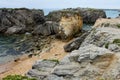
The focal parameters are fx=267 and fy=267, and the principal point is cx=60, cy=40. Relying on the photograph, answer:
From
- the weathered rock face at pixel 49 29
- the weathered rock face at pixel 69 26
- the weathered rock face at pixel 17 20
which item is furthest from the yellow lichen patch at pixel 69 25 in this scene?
A: the weathered rock face at pixel 17 20

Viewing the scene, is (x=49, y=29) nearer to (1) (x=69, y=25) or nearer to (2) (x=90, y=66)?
(1) (x=69, y=25)

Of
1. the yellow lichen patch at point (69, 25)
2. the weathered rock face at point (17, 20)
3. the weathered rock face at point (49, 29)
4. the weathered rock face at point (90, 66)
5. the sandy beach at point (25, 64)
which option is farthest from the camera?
the weathered rock face at point (17, 20)

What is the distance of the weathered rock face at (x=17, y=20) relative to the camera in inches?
3007

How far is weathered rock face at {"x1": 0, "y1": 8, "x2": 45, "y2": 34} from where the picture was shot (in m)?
76.4

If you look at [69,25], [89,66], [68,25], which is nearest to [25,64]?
[68,25]

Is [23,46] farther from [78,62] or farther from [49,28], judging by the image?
[78,62]

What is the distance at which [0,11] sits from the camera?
84625 mm

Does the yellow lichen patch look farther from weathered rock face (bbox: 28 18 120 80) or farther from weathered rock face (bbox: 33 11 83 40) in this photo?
weathered rock face (bbox: 28 18 120 80)

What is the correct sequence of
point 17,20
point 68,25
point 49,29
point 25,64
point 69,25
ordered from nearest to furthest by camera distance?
point 25,64, point 68,25, point 69,25, point 49,29, point 17,20

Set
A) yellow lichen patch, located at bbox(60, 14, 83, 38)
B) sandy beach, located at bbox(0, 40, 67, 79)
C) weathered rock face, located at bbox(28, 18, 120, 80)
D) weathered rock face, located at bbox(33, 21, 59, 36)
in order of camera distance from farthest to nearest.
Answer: weathered rock face, located at bbox(33, 21, 59, 36) → yellow lichen patch, located at bbox(60, 14, 83, 38) → sandy beach, located at bbox(0, 40, 67, 79) → weathered rock face, located at bbox(28, 18, 120, 80)

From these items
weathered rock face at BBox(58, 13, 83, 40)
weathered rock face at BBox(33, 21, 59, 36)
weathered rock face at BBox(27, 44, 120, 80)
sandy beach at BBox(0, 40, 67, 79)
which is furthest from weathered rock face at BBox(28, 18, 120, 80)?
weathered rock face at BBox(33, 21, 59, 36)

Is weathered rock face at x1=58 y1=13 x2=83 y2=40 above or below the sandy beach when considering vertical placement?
above

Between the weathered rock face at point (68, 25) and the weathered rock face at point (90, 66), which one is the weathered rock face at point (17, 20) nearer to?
the weathered rock face at point (68, 25)

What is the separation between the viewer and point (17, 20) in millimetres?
81625
